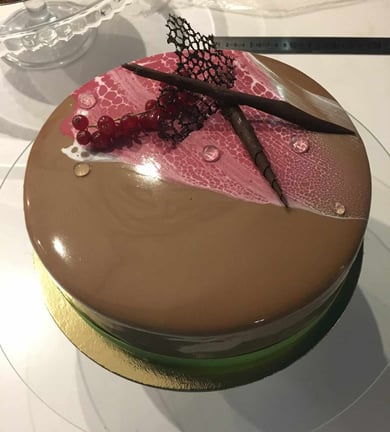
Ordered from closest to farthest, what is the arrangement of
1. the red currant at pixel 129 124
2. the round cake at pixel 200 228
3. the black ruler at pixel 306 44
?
the round cake at pixel 200 228 → the red currant at pixel 129 124 → the black ruler at pixel 306 44

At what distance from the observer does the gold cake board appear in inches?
37.9

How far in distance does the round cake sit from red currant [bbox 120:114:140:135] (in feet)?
0.07

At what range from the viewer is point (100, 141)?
0.95 meters

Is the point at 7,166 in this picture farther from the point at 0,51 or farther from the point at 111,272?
the point at 111,272

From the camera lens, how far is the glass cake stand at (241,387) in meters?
1.12

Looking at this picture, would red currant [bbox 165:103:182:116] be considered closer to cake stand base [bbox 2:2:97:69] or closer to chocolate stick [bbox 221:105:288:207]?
chocolate stick [bbox 221:105:288:207]

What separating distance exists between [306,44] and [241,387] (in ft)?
3.14

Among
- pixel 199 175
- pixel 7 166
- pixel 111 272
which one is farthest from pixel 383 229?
pixel 7 166

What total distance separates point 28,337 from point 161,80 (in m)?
0.56

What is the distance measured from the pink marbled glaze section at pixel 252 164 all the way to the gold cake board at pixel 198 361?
197 millimetres

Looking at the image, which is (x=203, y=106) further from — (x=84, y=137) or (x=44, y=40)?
(x=44, y=40)

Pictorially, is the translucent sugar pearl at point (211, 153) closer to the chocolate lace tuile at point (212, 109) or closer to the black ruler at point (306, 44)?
the chocolate lace tuile at point (212, 109)

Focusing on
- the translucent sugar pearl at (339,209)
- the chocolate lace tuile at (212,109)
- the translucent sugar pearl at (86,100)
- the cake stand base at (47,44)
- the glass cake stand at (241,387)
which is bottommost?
the glass cake stand at (241,387)

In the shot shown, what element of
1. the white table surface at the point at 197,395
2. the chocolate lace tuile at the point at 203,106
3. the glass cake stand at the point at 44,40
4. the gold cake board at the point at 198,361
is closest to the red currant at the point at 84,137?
the chocolate lace tuile at the point at 203,106
